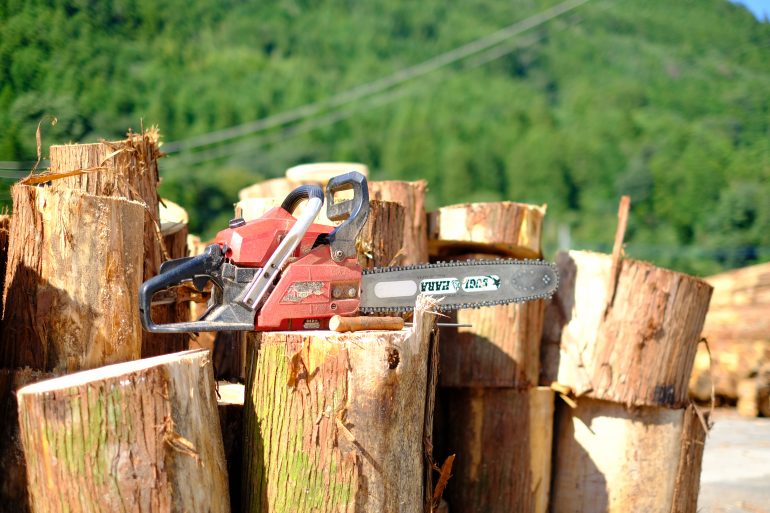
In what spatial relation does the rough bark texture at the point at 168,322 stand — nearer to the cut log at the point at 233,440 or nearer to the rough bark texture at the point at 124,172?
the rough bark texture at the point at 124,172

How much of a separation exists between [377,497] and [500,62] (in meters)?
63.8

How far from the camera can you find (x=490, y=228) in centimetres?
364

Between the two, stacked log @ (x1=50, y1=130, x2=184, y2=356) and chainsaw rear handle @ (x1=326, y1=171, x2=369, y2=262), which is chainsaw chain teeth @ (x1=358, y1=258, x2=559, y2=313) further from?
stacked log @ (x1=50, y1=130, x2=184, y2=356)

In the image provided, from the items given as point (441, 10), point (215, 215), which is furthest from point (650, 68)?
point (215, 215)

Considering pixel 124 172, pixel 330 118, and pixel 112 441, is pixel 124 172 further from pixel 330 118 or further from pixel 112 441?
pixel 330 118

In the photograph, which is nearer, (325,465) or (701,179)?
(325,465)

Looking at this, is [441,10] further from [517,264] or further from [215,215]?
[517,264]

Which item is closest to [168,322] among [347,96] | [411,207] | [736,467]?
[411,207]

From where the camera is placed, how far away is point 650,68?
167 ft

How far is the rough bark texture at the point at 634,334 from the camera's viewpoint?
3475 millimetres

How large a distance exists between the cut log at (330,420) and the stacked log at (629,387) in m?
1.30

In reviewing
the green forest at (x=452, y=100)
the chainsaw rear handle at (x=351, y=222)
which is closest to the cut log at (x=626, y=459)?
the chainsaw rear handle at (x=351, y=222)

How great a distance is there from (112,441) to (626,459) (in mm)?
2223

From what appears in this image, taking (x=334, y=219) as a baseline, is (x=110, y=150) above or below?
above
